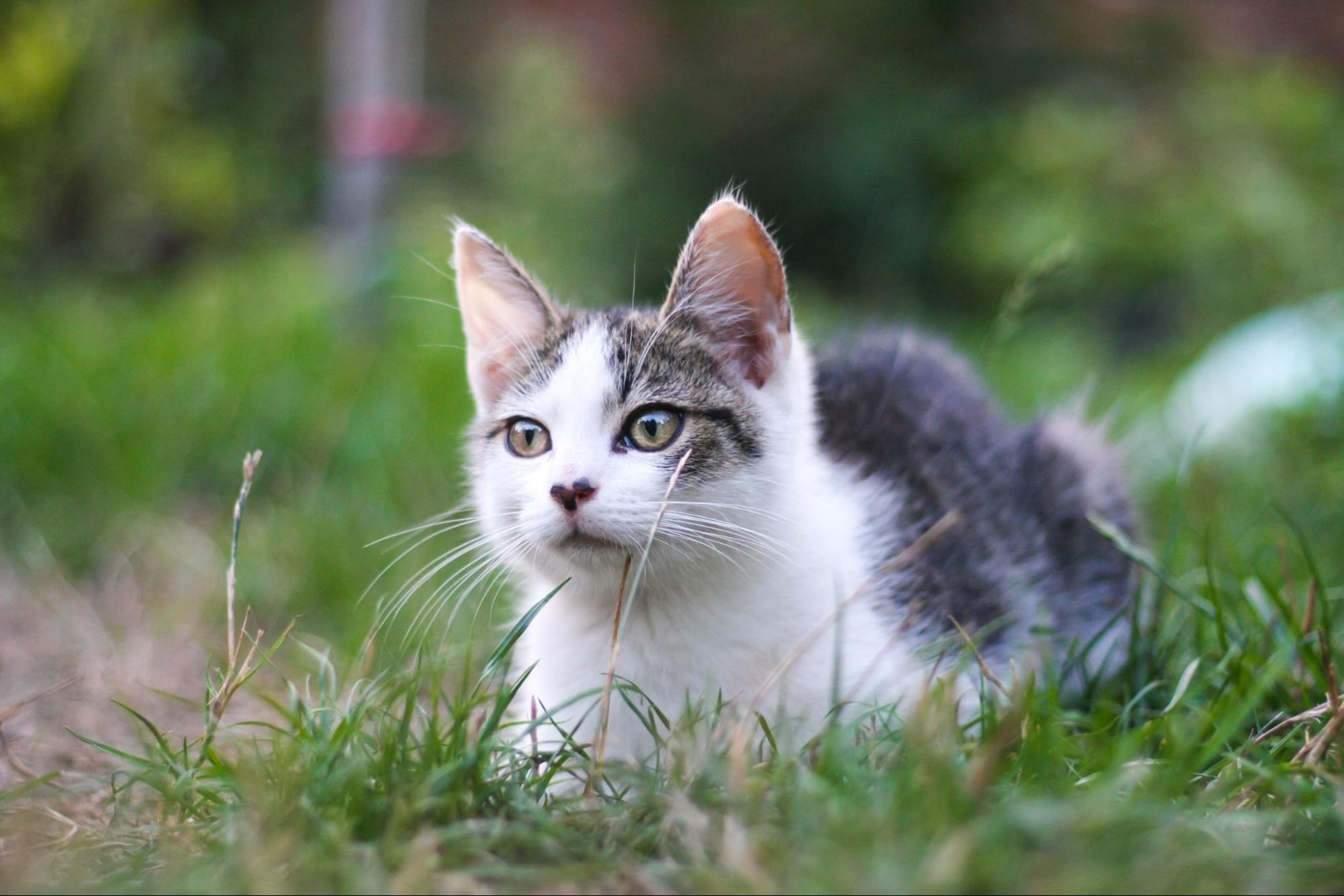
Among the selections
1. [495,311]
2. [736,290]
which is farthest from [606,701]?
[495,311]

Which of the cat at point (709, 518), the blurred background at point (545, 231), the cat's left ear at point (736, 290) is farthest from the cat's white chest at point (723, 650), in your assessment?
the blurred background at point (545, 231)

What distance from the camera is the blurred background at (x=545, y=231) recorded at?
3184 millimetres

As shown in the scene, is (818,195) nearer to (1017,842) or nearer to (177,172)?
(177,172)

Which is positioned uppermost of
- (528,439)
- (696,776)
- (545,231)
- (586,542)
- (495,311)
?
(545,231)

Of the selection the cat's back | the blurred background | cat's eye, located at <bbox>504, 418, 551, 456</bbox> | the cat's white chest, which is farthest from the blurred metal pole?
the cat's white chest

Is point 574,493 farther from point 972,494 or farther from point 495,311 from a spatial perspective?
point 972,494

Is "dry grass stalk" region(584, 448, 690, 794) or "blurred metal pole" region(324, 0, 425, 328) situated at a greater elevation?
"blurred metal pole" region(324, 0, 425, 328)

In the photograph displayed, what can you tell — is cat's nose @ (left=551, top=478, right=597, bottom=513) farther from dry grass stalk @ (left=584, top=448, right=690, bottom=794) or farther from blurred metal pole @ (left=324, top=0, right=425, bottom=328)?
blurred metal pole @ (left=324, top=0, right=425, bottom=328)

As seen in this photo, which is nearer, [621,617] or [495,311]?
[621,617]

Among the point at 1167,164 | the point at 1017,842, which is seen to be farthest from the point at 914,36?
the point at 1017,842

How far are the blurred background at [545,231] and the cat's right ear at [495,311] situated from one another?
118 millimetres

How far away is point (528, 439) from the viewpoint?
6.88 ft

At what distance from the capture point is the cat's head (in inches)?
73.3

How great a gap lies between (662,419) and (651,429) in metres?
0.03
